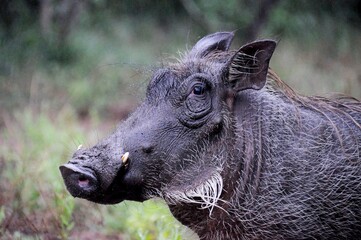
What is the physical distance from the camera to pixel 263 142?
3656mm

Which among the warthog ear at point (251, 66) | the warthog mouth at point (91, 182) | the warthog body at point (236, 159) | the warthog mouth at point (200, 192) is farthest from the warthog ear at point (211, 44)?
the warthog mouth at point (91, 182)

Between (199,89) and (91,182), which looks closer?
(91,182)

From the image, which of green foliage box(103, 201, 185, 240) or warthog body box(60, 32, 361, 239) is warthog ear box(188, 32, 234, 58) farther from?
green foliage box(103, 201, 185, 240)

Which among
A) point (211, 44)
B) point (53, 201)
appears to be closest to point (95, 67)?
point (53, 201)

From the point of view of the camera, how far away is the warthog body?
11.5 ft

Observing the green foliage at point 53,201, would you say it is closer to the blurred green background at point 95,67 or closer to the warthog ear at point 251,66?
the blurred green background at point 95,67

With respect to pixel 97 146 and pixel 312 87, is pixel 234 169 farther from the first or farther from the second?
pixel 312 87

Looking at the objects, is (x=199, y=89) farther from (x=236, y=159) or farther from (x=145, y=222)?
(x=145, y=222)

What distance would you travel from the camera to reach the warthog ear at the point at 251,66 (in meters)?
3.61

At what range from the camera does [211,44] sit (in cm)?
405

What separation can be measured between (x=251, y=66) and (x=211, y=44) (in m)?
0.48

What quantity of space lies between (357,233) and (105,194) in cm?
130

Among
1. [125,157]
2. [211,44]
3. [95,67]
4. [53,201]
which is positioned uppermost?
[95,67]

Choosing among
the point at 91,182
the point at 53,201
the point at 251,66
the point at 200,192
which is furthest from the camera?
the point at 53,201
